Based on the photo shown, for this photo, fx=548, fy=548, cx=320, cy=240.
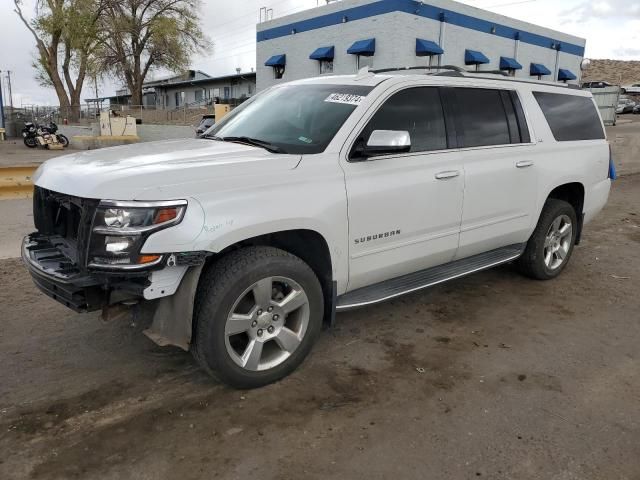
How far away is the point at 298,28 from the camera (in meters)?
27.6

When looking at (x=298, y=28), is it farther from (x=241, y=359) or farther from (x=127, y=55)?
(x=241, y=359)

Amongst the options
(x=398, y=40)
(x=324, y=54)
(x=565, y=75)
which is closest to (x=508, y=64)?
(x=565, y=75)

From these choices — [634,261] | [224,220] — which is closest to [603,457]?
[224,220]

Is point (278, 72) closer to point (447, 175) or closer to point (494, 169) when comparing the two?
point (494, 169)

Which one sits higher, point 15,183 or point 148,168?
point 148,168

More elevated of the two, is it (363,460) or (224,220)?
(224,220)

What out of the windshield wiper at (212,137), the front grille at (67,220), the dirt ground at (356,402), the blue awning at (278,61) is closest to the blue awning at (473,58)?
the blue awning at (278,61)

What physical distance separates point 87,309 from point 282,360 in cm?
118

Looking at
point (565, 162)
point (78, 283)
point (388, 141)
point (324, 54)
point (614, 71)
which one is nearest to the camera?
point (78, 283)

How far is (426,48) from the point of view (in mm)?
23062

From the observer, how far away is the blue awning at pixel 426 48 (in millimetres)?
23125

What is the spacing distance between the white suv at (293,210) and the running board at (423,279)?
0.05 feet

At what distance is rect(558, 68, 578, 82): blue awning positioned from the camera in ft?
110

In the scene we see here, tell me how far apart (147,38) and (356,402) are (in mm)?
42772
